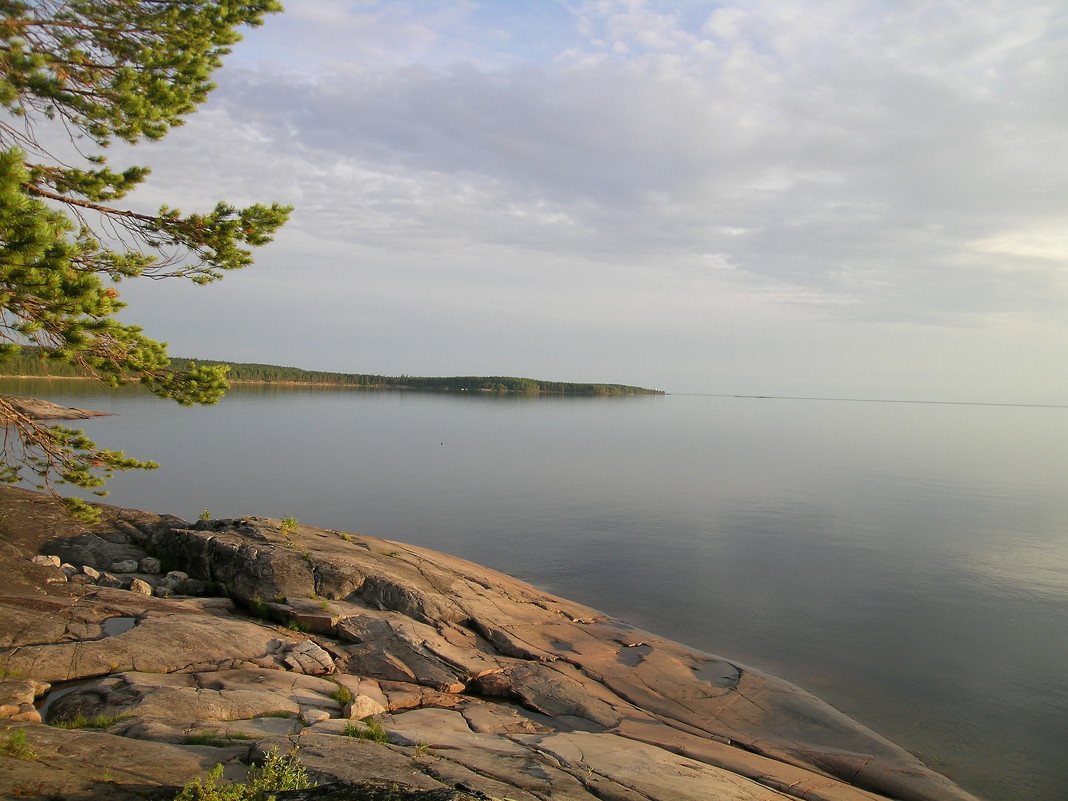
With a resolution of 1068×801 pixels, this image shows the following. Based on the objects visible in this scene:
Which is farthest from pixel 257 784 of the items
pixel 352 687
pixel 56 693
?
pixel 56 693

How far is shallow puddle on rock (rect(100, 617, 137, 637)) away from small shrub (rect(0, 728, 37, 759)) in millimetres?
5832

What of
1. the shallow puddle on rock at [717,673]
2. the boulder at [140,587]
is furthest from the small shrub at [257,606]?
the shallow puddle on rock at [717,673]

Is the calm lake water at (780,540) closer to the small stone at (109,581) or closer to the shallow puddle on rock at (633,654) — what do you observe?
the shallow puddle on rock at (633,654)

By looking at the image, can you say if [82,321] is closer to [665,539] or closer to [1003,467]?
[665,539]

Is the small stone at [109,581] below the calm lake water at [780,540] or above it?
above

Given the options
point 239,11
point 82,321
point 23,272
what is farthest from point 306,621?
point 239,11

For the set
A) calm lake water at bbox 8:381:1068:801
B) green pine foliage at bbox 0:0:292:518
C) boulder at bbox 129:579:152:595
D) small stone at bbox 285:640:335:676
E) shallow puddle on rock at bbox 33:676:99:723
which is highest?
green pine foliage at bbox 0:0:292:518

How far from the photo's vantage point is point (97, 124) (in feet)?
37.1

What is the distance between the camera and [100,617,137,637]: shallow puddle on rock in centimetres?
1219

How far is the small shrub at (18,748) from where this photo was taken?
655 cm

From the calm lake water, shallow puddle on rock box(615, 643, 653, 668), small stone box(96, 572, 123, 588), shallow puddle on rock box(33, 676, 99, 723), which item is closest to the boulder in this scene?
small stone box(96, 572, 123, 588)

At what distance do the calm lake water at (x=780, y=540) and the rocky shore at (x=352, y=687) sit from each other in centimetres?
307

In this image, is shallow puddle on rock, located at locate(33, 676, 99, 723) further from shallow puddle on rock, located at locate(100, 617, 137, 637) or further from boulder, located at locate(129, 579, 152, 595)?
boulder, located at locate(129, 579, 152, 595)

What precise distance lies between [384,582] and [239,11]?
12.7 meters
